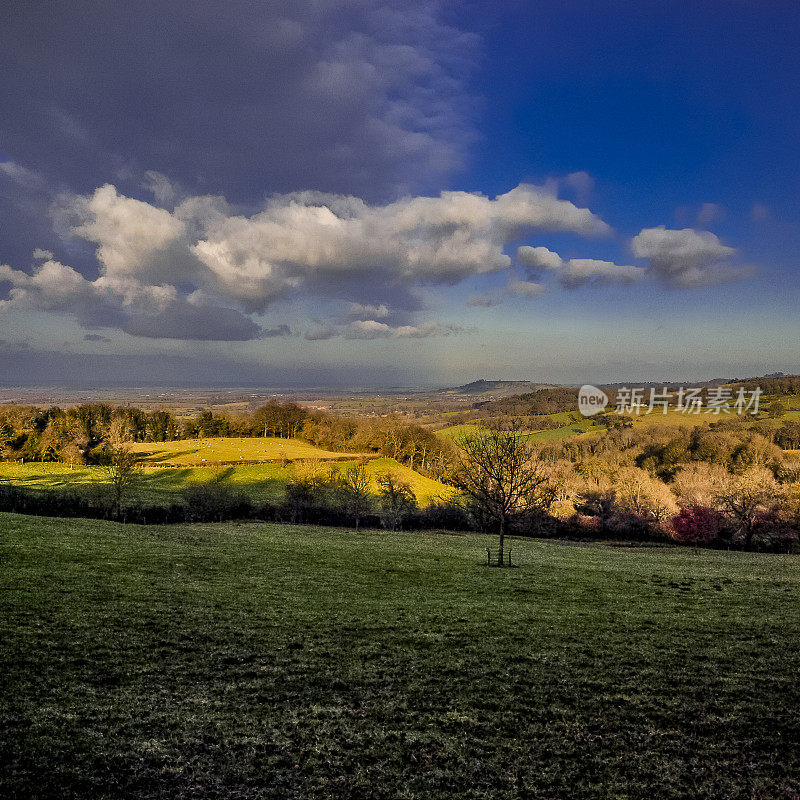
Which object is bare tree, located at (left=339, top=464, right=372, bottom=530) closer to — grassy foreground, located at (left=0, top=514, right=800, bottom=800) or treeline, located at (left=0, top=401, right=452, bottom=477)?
treeline, located at (left=0, top=401, right=452, bottom=477)

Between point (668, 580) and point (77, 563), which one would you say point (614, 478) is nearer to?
point (668, 580)

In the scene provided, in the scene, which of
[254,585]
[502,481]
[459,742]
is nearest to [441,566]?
[502,481]

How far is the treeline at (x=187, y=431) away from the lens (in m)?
75.9

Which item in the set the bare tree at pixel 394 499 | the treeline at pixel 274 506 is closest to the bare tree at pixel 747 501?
the treeline at pixel 274 506

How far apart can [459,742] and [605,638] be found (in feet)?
24.4

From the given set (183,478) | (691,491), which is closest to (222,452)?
(183,478)

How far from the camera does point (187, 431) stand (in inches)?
3875

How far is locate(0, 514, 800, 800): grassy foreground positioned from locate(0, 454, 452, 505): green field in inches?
1527

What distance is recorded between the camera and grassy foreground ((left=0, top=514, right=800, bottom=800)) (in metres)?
6.24

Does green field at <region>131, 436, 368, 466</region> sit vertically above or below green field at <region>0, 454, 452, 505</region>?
above

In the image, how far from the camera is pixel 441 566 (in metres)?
25.6

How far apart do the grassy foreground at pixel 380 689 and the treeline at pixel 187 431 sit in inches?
2580

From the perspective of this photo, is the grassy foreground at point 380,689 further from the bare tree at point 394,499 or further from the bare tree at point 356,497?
the bare tree at point 394,499

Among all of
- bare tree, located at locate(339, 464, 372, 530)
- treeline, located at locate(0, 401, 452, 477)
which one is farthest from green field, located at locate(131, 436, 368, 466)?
bare tree, located at locate(339, 464, 372, 530)
